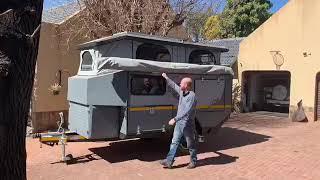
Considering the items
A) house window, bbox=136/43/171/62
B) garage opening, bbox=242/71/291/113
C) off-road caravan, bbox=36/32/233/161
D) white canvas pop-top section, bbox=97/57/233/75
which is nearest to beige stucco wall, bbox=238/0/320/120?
garage opening, bbox=242/71/291/113

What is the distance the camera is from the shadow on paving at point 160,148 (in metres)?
10.6

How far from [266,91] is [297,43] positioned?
394cm

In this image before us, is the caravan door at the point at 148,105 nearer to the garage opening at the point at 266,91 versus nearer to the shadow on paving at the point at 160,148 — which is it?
the shadow on paving at the point at 160,148

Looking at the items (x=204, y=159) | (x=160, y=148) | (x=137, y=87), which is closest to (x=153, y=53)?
(x=137, y=87)

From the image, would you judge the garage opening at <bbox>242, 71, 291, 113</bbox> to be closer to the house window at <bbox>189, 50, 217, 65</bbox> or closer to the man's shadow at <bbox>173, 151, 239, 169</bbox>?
the house window at <bbox>189, 50, 217, 65</bbox>

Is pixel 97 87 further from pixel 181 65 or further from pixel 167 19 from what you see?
pixel 167 19

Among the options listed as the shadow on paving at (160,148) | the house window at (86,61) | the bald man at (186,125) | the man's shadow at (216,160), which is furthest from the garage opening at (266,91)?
the bald man at (186,125)

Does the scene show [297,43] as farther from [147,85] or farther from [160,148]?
[147,85]

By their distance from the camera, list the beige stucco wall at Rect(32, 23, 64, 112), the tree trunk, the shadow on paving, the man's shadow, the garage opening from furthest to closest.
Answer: the garage opening < the beige stucco wall at Rect(32, 23, 64, 112) < the shadow on paving < the man's shadow < the tree trunk

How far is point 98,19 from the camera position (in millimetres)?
17734

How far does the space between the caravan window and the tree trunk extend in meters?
6.66

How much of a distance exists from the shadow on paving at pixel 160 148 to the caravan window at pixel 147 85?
1594 millimetres

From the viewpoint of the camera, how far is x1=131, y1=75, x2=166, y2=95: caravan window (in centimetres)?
1026

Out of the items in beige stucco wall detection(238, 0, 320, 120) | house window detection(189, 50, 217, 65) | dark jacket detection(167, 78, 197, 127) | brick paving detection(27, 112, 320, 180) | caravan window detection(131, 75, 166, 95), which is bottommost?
brick paving detection(27, 112, 320, 180)
